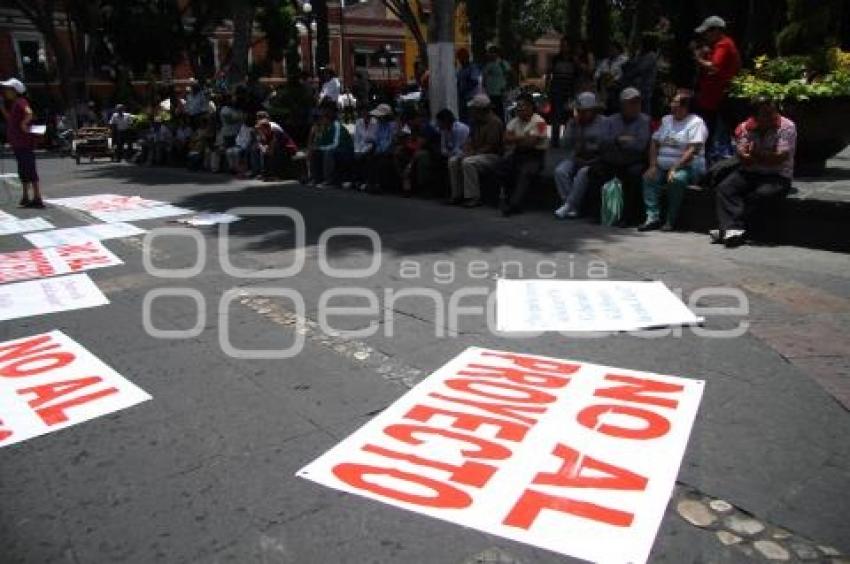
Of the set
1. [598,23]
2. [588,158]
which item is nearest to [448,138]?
[588,158]

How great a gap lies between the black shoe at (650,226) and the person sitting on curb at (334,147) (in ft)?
18.4

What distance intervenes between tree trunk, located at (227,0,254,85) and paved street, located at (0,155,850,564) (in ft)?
35.4

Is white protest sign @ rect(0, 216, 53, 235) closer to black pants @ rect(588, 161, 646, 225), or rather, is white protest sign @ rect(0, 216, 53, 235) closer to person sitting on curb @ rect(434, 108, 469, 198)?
person sitting on curb @ rect(434, 108, 469, 198)

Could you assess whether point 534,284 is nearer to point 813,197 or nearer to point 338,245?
point 338,245

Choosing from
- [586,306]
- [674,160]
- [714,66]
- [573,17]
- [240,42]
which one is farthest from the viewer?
[573,17]

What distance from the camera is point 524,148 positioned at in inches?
350

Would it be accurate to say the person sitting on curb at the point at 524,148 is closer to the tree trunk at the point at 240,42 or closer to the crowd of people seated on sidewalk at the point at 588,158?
the crowd of people seated on sidewalk at the point at 588,158

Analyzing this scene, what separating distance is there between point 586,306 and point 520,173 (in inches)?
162

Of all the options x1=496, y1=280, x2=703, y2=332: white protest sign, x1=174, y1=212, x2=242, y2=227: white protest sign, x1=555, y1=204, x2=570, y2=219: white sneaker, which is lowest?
x1=496, y1=280, x2=703, y2=332: white protest sign

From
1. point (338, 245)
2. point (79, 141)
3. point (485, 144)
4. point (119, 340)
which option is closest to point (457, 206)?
point (485, 144)

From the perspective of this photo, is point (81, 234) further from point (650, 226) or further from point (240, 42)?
point (240, 42)

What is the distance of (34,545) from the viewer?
2549 mm

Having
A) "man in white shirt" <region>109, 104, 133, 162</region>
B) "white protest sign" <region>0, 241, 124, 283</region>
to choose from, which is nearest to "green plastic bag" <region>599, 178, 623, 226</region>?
"white protest sign" <region>0, 241, 124, 283</region>

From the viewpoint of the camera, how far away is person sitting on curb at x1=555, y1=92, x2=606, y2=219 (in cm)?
820
